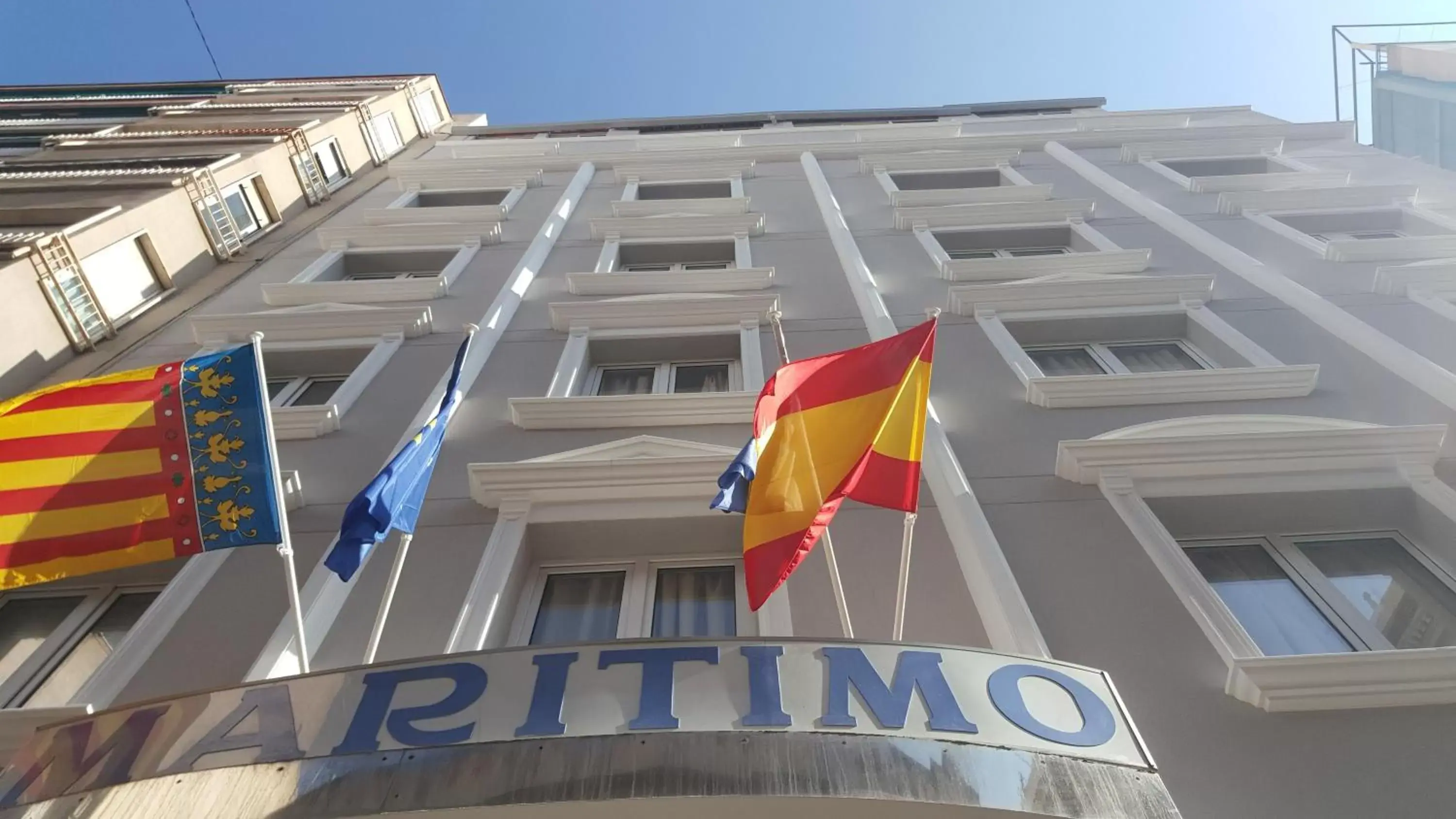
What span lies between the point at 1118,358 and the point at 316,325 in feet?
32.6

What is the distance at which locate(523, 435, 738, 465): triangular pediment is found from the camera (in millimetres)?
8250

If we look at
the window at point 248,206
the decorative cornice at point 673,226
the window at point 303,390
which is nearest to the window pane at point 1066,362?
the decorative cornice at point 673,226

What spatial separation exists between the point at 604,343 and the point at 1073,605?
21.5ft

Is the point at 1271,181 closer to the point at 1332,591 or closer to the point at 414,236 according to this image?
the point at 1332,591

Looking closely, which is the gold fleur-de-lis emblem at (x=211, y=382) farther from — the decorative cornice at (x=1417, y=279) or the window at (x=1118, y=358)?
the decorative cornice at (x=1417, y=279)

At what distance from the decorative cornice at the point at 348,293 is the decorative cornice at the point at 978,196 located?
775cm

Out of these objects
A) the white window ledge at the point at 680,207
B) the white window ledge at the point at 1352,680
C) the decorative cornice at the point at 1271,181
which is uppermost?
the white window ledge at the point at 680,207

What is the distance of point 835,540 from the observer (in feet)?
24.0

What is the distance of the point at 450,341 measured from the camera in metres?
11.1

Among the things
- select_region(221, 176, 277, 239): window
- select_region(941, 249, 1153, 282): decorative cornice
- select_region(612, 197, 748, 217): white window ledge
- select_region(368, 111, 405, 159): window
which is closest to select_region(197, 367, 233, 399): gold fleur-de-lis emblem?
select_region(941, 249, 1153, 282): decorative cornice

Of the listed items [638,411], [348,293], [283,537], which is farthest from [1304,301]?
[348,293]

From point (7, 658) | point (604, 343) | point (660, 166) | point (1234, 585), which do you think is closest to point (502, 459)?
point (604, 343)

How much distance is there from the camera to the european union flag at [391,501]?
5.70 meters

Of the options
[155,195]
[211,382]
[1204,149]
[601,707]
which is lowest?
[1204,149]
